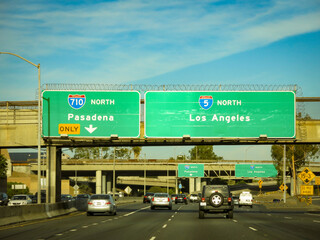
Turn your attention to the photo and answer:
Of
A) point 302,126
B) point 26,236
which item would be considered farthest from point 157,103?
point 26,236

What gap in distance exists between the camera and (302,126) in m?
36.9

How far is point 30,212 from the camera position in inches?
1212

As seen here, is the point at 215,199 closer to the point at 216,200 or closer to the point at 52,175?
the point at 216,200

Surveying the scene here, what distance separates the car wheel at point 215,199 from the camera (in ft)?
105

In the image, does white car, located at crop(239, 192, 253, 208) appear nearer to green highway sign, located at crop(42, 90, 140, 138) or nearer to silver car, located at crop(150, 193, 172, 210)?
silver car, located at crop(150, 193, 172, 210)

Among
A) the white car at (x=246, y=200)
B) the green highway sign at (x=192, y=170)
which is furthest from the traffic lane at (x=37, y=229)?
the green highway sign at (x=192, y=170)

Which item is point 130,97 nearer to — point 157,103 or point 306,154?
point 157,103

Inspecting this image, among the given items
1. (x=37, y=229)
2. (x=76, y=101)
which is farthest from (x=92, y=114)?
(x=37, y=229)

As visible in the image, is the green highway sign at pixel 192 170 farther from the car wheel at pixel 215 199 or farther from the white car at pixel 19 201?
the car wheel at pixel 215 199

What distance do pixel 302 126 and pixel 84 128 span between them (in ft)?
48.0

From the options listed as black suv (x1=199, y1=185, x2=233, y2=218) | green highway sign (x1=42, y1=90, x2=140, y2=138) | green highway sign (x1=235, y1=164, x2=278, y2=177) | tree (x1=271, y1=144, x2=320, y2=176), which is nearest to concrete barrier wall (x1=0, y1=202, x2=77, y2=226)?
green highway sign (x1=42, y1=90, x2=140, y2=138)

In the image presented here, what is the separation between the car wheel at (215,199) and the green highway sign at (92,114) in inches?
282

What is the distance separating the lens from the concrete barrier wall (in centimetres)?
2644

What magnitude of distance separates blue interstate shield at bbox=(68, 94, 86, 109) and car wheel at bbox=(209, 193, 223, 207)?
428 inches
